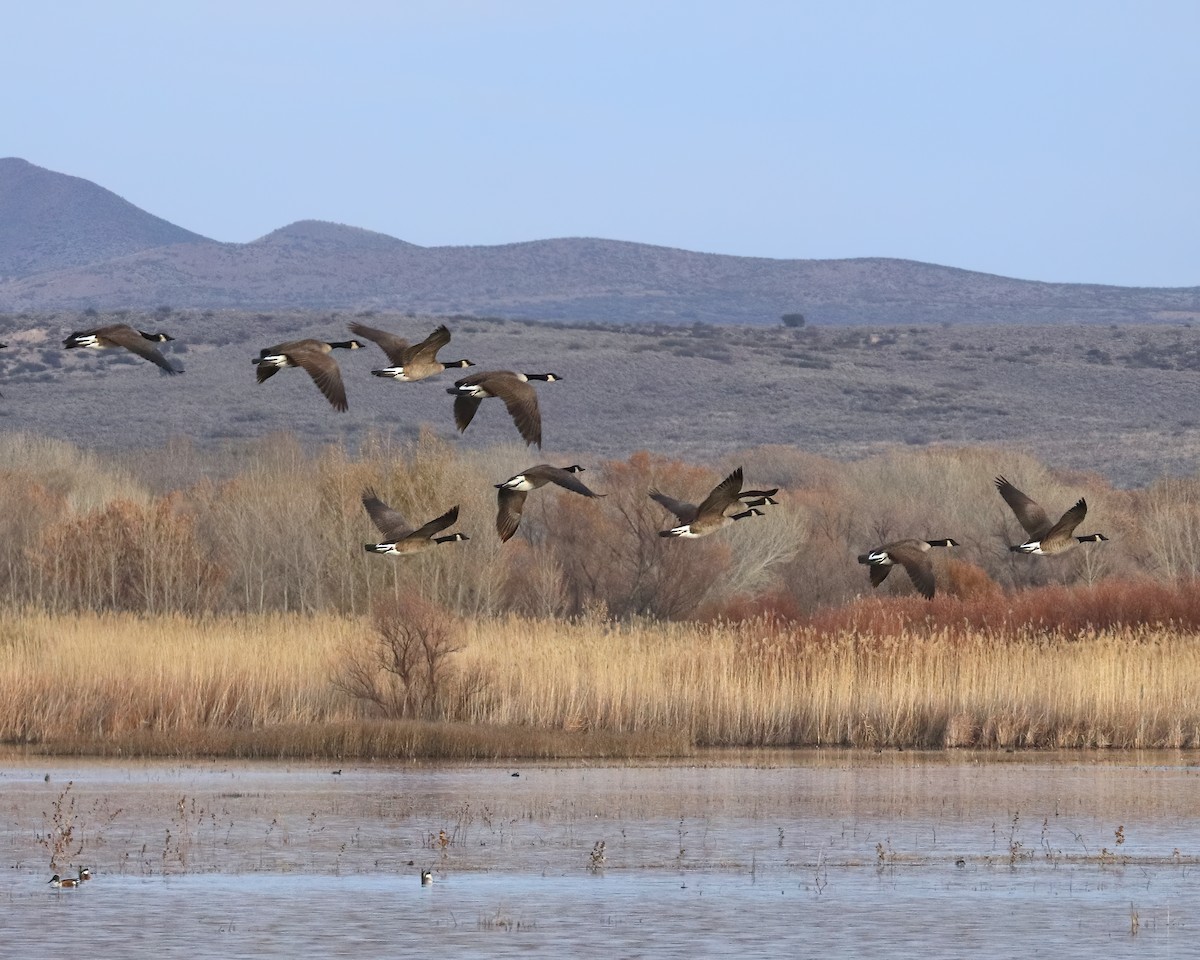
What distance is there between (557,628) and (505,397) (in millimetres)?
17972

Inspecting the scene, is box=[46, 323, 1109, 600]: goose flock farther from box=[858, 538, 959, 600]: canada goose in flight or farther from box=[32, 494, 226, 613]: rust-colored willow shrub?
box=[32, 494, 226, 613]: rust-colored willow shrub

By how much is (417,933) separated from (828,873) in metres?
4.83

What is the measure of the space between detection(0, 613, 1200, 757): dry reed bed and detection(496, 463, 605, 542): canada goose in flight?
1271 centimetres

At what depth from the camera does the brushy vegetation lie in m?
31.2

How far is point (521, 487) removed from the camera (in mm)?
17688

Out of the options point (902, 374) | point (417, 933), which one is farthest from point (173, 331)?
point (417, 933)

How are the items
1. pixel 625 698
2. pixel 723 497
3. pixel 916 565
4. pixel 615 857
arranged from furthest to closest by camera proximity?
pixel 625 698
pixel 615 857
pixel 916 565
pixel 723 497

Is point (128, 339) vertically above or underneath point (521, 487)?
above

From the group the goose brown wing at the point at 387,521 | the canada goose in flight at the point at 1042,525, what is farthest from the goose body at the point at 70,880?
the canada goose in flight at the point at 1042,525

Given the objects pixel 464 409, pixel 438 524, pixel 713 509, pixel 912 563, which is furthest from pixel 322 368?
pixel 912 563

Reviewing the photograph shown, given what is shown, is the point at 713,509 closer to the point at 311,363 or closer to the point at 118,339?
the point at 311,363

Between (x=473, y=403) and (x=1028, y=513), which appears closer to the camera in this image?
(x=473, y=403)

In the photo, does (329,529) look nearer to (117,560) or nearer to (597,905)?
(117,560)

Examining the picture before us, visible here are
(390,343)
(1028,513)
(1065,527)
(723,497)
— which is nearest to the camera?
(723,497)
